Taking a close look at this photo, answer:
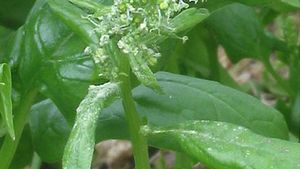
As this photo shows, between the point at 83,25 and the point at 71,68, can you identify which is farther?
the point at 71,68

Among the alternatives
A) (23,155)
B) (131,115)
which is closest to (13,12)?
(23,155)

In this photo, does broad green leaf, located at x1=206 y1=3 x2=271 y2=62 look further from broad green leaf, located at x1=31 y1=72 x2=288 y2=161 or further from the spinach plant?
broad green leaf, located at x1=31 y1=72 x2=288 y2=161

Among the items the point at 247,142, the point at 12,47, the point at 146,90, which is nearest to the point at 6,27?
the point at 12,47

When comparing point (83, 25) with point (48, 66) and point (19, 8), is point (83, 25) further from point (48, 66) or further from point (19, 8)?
point (19, 8)

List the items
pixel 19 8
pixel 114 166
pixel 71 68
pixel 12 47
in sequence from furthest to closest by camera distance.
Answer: pixel 114 166
pixel 19 8
pixel 12 47
pixel 71 68

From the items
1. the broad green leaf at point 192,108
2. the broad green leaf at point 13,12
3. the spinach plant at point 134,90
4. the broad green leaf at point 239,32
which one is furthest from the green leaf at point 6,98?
the broad green leaf at point 239,32

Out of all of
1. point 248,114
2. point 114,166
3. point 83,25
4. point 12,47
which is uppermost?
point 83,25
